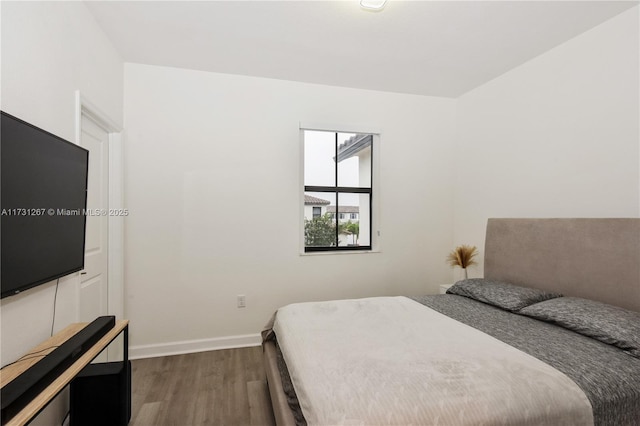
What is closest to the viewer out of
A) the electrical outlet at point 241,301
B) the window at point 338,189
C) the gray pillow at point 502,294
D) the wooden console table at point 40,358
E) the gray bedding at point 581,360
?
the wooden console table at point 40,358

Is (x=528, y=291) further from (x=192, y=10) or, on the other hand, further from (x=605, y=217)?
(x=192, y=10)

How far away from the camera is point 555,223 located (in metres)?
2.43

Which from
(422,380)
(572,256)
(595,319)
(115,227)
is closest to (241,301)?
(115,227)

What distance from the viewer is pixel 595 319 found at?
5.78 ft

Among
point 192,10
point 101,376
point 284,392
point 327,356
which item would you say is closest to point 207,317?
point 101,376

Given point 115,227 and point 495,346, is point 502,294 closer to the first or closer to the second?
point 495,346

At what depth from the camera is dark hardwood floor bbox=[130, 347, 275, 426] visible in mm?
1968

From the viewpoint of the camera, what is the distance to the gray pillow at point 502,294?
2.22 m

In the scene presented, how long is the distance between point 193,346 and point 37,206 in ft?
6.55

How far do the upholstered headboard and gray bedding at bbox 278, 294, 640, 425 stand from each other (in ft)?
1.71

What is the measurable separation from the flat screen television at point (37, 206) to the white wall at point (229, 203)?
1066 mm

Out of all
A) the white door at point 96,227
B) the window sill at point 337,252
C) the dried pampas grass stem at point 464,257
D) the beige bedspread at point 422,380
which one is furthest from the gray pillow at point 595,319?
the white door at point 96,227

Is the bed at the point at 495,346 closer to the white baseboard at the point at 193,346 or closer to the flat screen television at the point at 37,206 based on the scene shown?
the white baseboard at the point at 193,346

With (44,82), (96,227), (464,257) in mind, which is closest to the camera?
(44,82)
